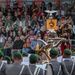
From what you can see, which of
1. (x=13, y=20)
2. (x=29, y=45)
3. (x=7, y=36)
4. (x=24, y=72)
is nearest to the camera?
(x=24, y=72)

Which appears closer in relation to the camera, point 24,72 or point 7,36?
point 24,72

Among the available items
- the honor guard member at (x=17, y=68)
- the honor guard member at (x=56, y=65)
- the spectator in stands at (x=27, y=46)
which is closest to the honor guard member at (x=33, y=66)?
the honor guard member at (x=17, y=68)

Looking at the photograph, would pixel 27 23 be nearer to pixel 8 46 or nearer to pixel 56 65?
pixel 8 46

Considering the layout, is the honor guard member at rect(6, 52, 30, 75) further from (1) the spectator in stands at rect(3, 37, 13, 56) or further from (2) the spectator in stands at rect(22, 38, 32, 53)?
(1) the spectator in stands at rect(3, 37, 13, 56)

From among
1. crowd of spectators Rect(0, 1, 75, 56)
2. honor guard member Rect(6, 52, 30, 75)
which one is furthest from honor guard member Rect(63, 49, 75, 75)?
crowd of spectators Rect(0, 1, 75, 56)

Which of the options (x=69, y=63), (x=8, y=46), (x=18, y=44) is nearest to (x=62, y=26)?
(x=18, y=44)

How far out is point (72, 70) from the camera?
14.7 metres

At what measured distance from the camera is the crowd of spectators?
24.9 metres

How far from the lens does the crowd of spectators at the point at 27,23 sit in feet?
81.8

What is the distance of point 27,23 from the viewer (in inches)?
1094

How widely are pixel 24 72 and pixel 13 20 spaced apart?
15.6 metres

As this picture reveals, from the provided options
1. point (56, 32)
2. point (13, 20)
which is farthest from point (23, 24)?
point (56, 32)

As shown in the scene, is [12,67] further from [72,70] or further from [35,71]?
[72,70]

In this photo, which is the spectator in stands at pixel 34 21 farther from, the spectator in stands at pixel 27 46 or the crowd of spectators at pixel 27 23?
the spectator in stands at pixel 27 46
